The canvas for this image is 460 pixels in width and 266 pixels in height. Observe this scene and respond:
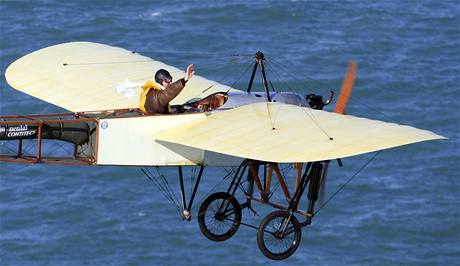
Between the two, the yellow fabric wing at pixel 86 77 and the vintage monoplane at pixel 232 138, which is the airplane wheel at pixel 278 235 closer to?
the vintage monoplane at pixel 232 138

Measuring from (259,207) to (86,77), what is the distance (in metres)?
37.5

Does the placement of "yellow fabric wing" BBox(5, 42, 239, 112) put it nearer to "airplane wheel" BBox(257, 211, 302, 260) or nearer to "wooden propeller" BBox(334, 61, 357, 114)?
"wooden propeller" BBox(334, 61, 357, 114)

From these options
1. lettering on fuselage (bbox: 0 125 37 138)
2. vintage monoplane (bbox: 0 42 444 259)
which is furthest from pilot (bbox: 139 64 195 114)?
lettering on fuselage (bbox: 0 125 37 138)

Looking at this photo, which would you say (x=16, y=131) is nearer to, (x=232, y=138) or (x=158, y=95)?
(x=158, y=95)

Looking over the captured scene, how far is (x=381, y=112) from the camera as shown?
3509 inches

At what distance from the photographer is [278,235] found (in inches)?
1391

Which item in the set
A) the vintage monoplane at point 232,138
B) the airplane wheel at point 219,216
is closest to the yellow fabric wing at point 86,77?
the vintage monoplane at point 232,138

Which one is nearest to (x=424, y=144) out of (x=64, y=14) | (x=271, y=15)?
(x=271, y=15)

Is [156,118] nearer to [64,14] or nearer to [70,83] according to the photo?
[70,83]

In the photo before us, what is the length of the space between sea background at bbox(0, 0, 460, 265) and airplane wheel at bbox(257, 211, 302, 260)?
39.5 metres

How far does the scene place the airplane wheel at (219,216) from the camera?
36.0m

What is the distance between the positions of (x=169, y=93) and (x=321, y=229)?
46.3m

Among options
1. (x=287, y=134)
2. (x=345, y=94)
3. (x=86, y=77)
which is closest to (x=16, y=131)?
(x=86, y=77)

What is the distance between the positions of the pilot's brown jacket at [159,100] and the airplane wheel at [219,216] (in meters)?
2.49
